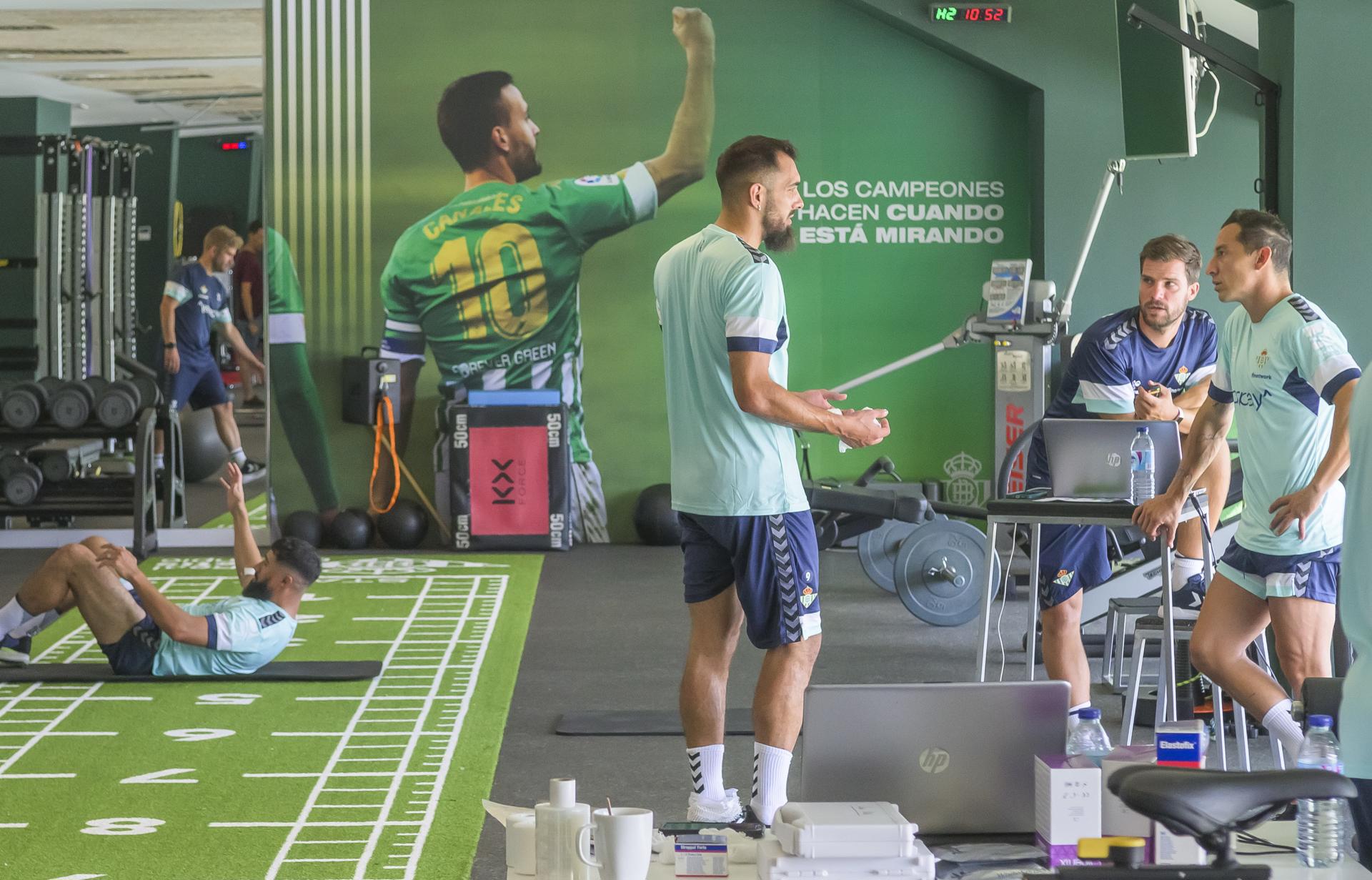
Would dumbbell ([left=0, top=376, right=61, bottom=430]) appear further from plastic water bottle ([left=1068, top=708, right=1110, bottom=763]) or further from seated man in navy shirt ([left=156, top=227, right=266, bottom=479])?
plastic water bottle ([left=1068, top=708, right=1110, bottom=763])

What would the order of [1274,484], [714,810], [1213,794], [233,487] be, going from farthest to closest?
1. [233,487]
2. [1274,484]
3. [714,810]
4. [1213,794]

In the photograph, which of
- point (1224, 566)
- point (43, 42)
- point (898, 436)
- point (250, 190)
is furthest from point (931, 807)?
point (43, 42)

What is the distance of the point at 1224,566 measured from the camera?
3.94 m

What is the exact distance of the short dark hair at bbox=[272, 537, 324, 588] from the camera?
5.30 meters

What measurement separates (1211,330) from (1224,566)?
1131mm

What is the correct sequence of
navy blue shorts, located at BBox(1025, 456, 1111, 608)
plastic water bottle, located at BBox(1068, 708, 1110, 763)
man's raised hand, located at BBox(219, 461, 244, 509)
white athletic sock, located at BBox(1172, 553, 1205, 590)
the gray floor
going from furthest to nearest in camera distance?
man's raised hand, located at BBox(219, 461, 244, 509) < white athletic sock, located at BBox(1172, 553, 1205, 590) < navy blue shorts, located at BBox(1025, 456, 1111, 608) < the gray floor < plastic water bottle, located at BBox(1068, 708, 1110, 763)

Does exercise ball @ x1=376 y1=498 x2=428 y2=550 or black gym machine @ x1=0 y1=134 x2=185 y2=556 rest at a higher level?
black gym machine @ x1=0 y1=134 x2=185 y2=556

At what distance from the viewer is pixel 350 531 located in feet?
28.8

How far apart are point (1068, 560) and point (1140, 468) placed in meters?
0.42

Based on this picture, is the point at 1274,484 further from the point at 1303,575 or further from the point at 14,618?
the point at 14,618

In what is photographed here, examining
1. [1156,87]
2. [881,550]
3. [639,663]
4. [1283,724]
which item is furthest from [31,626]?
[1156,87]

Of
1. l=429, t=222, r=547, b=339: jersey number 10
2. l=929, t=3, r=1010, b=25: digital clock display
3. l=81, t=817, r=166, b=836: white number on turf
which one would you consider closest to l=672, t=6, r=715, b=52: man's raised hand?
l=929, t=3, r=1010, b=25: digital clock display

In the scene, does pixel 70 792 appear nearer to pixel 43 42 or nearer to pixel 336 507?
pixel 336 507

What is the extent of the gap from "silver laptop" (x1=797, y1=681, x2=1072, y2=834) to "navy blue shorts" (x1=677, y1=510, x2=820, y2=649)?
152 cm
